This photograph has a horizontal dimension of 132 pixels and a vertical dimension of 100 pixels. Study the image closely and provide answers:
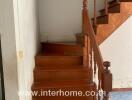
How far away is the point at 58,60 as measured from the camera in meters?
3.43

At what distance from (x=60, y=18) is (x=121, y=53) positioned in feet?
4.49

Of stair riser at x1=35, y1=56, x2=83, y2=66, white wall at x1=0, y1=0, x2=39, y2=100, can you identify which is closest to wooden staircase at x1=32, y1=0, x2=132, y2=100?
stair riser at x1=35, y1=56, x2=83, y2=66

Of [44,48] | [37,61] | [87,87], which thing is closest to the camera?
[87,87]

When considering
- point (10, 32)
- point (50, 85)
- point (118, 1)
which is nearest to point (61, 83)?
point (50, 85)

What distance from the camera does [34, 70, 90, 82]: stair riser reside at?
3209mm

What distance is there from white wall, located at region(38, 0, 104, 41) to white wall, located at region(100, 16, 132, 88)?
0.61 meters

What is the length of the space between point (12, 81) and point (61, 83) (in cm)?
99

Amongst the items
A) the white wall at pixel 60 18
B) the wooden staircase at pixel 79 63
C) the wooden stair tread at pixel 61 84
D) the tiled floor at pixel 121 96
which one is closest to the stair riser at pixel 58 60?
the wooden staircase at pixel 79 63

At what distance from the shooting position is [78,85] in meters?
3.04

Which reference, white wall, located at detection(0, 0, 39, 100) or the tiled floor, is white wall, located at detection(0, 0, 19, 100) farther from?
the tiled floor

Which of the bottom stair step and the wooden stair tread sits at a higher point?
the wooden stair tread

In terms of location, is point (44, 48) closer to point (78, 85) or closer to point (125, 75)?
point (78, 85)

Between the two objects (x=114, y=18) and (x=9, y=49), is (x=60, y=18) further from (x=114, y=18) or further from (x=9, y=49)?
(x=9, y=49)

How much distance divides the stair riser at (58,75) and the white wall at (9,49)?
95 centimetres
